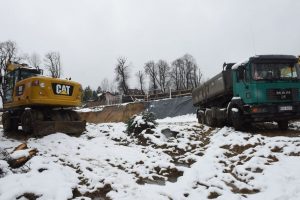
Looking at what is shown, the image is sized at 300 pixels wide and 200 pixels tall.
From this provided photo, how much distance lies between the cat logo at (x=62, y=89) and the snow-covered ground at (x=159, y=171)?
2214 millimetres

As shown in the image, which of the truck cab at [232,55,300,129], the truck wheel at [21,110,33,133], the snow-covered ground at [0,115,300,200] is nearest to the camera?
the snow-covered ground at [0,115,300,200]

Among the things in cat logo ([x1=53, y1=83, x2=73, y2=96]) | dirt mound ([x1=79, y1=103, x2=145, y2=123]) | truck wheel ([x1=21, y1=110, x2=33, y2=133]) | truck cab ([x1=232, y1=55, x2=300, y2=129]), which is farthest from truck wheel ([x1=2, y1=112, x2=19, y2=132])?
dirt mound ([x1=79, y1=103, x2=145, y2=123])

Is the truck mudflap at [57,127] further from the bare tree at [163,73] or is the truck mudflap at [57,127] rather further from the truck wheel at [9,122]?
the bare tree at [163,73]

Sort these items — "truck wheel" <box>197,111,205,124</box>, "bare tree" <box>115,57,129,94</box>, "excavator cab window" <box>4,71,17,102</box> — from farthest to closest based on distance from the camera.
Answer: "bare tree" <box>115,57,129,94</box>, "truck wheel" <box>197,111,205,124</box>, "excavator cab window" <box>4,71,17,102</box>

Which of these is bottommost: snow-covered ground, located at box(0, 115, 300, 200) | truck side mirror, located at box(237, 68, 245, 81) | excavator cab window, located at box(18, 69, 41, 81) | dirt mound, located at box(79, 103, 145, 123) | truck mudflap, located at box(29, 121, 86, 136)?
snow-covered ground, located at box(0, 115, 300, 200)

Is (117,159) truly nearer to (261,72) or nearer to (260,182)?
(260,182)

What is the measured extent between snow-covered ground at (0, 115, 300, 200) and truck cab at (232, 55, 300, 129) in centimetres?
144

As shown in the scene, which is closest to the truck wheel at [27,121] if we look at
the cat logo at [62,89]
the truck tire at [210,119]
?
the cat logo at [62,89]

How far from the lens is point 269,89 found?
1168 centimetres

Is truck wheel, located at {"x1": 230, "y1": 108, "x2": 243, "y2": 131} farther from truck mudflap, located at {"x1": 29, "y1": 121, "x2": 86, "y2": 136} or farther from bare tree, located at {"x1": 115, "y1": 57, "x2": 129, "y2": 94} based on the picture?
bare tree, located at {"x1": 115, "y1": 57, "x2": 129, "y2": 94}

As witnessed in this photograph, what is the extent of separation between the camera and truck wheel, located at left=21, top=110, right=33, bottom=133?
12.2 metres

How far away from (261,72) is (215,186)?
Result: 6651 millimetres

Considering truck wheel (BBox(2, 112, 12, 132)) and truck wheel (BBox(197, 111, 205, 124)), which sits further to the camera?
truck wheel (BBox(197, 111, 205, 124))

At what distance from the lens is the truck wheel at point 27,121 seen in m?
12.2
